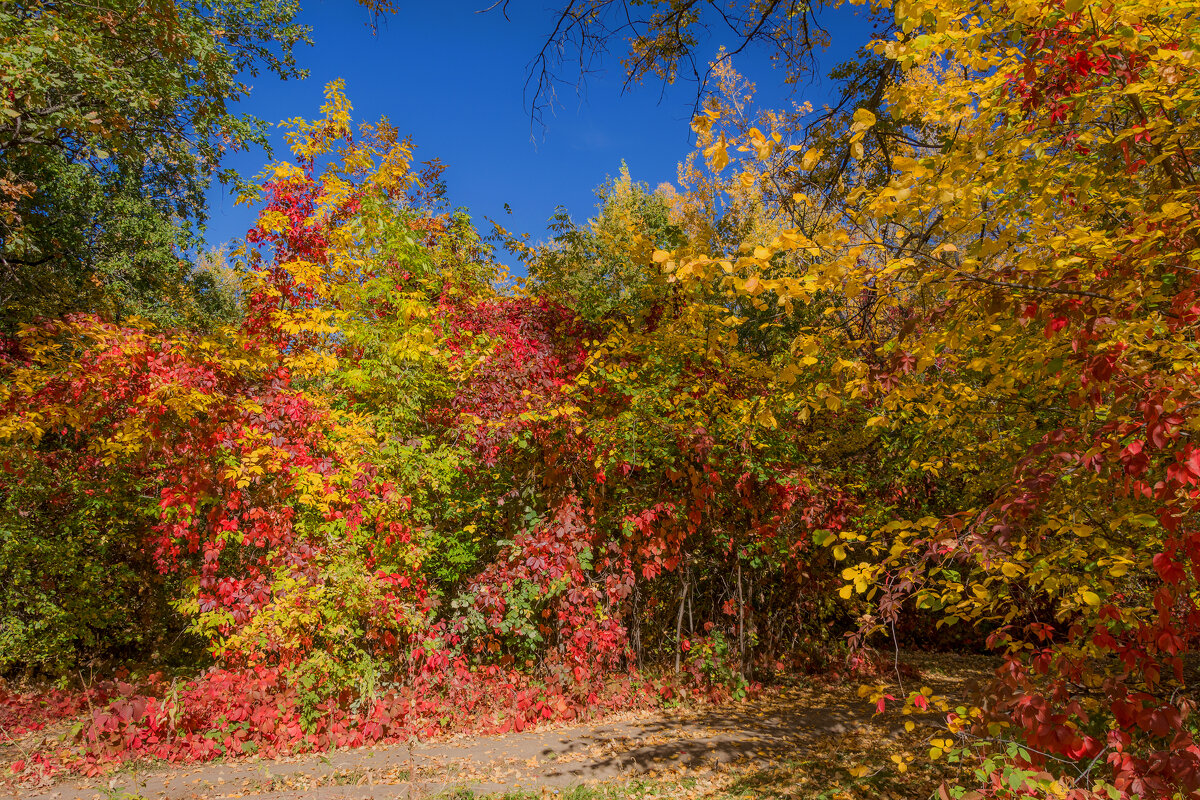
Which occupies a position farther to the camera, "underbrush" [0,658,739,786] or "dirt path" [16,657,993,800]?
→ "underbrush" [0,658,739,786]

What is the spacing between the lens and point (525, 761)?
17.0 feet

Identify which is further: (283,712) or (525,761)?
(283,712)

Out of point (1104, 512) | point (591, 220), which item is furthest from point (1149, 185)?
point (591, 220)

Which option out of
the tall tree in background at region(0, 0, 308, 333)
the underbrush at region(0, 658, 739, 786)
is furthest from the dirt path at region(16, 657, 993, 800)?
the tall tree in background at region(0, 0, 308, 333)

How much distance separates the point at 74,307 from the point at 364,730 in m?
10.0

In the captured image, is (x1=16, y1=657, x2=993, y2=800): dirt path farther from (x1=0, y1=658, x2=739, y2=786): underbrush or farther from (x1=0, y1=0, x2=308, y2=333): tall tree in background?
(x1=0, y1=0, x2=308, y2=333): tall tree in background

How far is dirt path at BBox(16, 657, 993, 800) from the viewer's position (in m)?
4.50

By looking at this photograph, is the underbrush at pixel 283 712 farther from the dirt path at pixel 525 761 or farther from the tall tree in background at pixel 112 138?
the tall tree in background at pixel 112 138

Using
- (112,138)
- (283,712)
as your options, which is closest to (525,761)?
(283,712)

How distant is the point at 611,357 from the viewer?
7242 millimetres

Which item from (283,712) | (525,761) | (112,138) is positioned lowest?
(525,761)

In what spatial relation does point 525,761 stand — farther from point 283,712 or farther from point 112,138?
point 112,138

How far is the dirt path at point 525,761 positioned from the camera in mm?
4504

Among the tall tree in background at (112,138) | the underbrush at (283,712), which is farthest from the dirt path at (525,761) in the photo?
the tall tree in background at (112,138)
